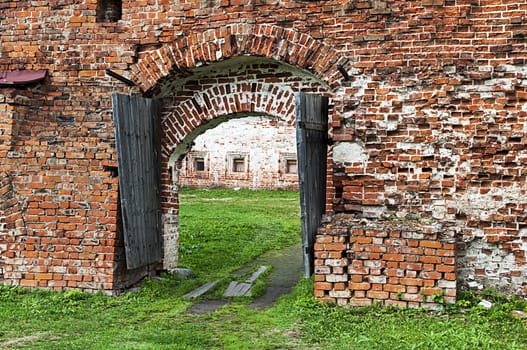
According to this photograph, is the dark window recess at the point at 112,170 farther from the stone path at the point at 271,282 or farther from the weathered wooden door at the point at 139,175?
the stone path at the point at 271,282

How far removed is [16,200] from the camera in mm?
6609

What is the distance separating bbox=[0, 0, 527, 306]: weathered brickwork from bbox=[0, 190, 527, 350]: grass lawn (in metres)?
0.26

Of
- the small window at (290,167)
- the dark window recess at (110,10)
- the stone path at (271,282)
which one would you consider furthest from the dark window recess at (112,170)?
the small window at (290,167)

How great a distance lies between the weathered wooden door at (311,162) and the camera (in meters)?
5.80

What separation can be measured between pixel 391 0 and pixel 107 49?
3.37 m

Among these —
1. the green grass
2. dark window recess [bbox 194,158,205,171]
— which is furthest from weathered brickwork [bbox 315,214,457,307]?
dark window recess [bbox 194,158,205,171]

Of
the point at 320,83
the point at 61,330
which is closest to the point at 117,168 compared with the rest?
the point at 61,330

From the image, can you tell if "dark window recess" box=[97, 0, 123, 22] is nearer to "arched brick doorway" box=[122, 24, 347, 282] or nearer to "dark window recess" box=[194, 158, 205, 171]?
"arched brick doorway" box=[122, 24, 347, 282]

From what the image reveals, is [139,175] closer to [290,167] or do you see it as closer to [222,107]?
[222,107]

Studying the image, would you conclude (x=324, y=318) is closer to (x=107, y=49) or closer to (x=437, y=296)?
(x=437, y=296)

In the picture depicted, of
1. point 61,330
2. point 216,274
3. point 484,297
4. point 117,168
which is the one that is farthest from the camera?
point 216,274

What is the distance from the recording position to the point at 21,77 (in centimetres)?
675

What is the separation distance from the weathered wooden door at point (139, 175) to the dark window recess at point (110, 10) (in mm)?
1252

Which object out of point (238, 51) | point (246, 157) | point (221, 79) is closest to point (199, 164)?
point (246, 157)
